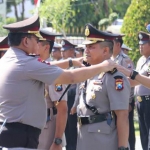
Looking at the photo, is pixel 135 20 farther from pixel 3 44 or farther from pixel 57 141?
pixel 57 141

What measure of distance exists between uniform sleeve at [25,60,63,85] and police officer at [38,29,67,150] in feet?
4.67

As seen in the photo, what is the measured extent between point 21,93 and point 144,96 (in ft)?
15.9

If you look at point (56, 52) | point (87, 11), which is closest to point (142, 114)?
point (56, 52)

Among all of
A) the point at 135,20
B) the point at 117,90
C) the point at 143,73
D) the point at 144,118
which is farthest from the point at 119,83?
the point at 135,20

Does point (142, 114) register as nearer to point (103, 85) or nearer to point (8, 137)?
point (103, 85)

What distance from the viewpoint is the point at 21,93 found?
4703 millimetres

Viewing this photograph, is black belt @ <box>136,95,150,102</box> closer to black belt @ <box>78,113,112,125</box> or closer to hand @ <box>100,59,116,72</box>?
black belt @ <box>78,113,112,125</box>

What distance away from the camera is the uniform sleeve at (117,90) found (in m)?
5.34

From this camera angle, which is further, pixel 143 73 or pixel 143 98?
pixel 143 98

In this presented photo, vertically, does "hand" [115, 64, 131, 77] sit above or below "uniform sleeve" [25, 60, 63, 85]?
below

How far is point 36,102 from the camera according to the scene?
15.7 ft

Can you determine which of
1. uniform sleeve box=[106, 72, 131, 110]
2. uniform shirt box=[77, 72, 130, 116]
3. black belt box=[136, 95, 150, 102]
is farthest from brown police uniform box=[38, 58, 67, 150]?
black belt box=[136, 95, 150, 102]

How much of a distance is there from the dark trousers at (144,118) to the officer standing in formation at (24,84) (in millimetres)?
4589

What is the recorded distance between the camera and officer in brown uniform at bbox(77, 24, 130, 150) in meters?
5.37
